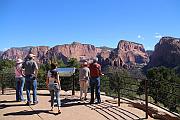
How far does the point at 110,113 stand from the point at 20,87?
3.73 m

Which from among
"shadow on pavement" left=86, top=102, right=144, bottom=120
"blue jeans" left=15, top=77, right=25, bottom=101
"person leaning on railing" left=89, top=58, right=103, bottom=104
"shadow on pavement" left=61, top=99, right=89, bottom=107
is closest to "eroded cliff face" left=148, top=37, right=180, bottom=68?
"shadow on pavement" left=61, top=99, right=89, bottom=107

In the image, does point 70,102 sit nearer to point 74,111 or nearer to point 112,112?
point 74,111

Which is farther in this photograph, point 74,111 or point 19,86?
point 19,86

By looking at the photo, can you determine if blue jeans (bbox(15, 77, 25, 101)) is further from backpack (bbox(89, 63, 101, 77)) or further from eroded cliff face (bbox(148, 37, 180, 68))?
eroded cliff face (bbox(148, 37, 180, 68))

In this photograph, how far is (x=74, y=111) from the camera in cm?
1021

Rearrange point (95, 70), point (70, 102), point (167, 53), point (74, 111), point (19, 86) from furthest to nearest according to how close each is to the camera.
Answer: point (167, 53), point (19, 86), point (70, 102), point (95, 70), point (74, 111)

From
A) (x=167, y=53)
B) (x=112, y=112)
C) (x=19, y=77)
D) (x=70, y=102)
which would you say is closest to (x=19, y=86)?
(x=19, y=77)

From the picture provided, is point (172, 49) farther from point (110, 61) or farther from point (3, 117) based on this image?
point (3, 117)

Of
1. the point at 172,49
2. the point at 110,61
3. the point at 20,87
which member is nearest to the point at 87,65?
the point at 20,87

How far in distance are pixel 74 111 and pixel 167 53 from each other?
526ft

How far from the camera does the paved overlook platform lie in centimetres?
939

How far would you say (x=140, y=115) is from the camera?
31.6 ft

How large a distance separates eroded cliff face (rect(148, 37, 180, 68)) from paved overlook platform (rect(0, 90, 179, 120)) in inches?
5709

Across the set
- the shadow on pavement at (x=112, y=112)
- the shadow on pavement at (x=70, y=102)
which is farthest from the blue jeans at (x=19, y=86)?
the shadow on pavement at (x=112, y=112)
